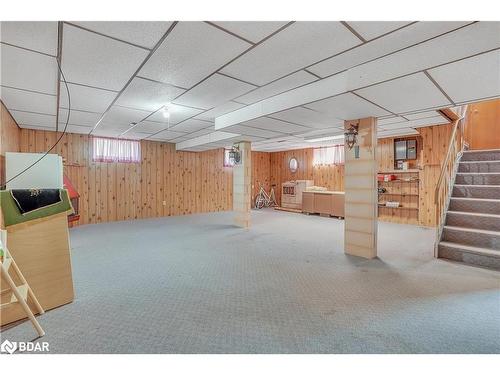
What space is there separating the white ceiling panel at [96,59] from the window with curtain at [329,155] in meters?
6.76

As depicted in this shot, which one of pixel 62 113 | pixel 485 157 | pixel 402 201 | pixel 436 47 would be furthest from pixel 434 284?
pixel 62 113

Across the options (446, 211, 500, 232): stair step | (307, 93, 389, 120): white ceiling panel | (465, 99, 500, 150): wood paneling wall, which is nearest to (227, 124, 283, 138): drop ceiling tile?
(307, 93, 389, 120): white ceiling panel

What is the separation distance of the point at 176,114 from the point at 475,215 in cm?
492

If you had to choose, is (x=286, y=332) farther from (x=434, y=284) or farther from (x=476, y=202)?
→ (x=476, y=202)

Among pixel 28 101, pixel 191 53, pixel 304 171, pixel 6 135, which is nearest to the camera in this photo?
pixel 191 53

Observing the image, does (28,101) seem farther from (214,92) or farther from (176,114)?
(214,92)

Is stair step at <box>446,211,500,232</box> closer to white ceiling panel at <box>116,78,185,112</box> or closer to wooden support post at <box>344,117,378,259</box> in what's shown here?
wooden support post at <box>344,117,378,259</box>

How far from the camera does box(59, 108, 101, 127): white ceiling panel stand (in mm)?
4162

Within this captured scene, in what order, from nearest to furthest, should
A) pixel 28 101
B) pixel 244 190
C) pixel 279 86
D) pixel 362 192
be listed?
pixel 279 86, pixel 28 101, pixel 362 192, pixel 244 190

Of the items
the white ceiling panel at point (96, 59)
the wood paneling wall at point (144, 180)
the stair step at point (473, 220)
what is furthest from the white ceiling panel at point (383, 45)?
the wood paneling wall at point (144, 180)

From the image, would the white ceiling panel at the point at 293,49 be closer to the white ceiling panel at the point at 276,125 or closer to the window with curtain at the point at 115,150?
the white ceiling panel at the point at 276,125

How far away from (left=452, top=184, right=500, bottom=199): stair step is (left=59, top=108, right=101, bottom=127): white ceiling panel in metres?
6.26

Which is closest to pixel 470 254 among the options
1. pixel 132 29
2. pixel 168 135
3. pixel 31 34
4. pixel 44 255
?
pixel 132 29

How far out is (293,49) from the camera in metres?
2.14
